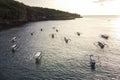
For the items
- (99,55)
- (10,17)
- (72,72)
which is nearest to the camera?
(72,72)

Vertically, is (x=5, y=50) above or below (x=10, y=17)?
below

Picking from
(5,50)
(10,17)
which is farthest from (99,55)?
(10,17)

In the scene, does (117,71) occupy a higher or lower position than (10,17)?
lower

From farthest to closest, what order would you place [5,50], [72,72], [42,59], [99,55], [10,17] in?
[10,17] < [5,50] < [99,55] < [42,59] < [72,72]

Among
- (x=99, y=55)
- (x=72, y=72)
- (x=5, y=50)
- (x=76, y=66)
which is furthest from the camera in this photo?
(x=5, y=50)

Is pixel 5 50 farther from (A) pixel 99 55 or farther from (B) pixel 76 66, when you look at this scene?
(A) pixel 99 55

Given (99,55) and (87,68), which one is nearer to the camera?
(87,68)

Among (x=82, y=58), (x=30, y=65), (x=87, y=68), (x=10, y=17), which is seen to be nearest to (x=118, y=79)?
(x=87, y=68)

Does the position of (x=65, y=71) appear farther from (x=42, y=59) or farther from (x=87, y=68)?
(x=42, y=59)

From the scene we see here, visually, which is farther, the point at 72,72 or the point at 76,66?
the point at 76,66
